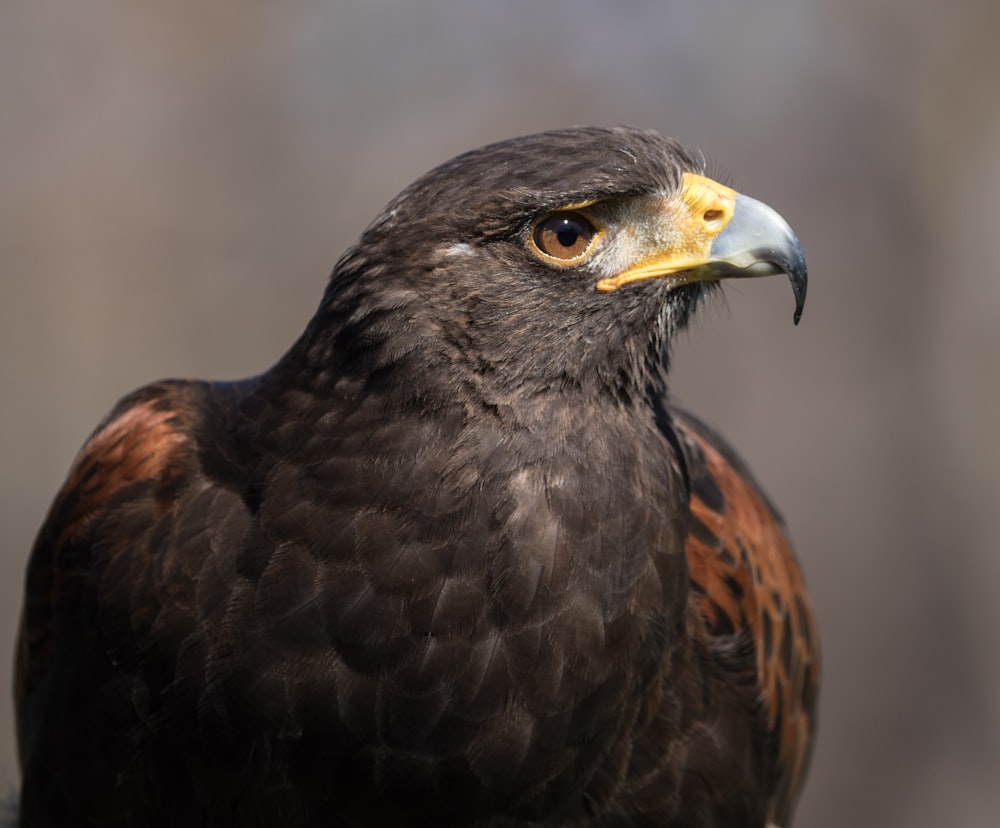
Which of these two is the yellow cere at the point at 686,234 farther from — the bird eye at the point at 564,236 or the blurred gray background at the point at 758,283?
the blurred gray background at the point at 758,283

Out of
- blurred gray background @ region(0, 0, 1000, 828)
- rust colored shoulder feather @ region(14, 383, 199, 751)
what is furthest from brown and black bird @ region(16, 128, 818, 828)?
blurred gray background @ region(0, 0, 1000, 828)

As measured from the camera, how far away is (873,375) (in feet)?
25.3

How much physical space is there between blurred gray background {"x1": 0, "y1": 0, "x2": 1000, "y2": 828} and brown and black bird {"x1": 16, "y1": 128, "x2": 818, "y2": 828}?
4.96 meters

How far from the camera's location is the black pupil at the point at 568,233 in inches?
100

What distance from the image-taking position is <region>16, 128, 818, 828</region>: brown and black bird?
248 cm

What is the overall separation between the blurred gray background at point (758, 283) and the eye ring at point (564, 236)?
504cm

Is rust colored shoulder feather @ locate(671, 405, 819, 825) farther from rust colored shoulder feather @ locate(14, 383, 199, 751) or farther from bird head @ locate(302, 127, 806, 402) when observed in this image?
rust colored shoulder feather @ locate(14, 383, 199, 751)

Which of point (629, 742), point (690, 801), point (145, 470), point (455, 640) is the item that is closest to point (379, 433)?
point (455, 640)

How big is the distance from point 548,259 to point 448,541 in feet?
1.98

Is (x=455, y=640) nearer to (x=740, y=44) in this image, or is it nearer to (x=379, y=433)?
(x=379, y=433)

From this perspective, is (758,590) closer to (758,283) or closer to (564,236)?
(564,236)

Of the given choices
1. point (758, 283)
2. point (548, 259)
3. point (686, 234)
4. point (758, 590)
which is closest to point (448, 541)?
point (548, 259)

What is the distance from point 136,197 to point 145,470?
5.76 meters

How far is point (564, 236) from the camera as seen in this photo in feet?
8.38
